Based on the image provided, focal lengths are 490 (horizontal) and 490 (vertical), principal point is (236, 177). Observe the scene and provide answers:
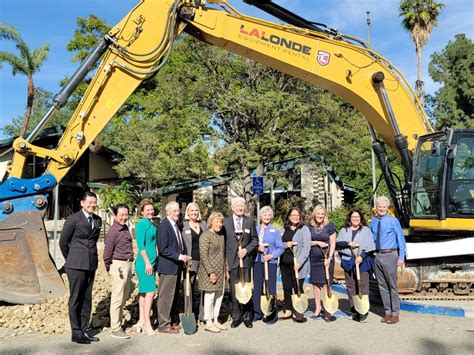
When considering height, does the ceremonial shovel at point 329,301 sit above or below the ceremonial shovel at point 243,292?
below

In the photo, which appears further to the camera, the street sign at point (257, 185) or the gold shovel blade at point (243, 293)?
the street sign at point (257, 185)

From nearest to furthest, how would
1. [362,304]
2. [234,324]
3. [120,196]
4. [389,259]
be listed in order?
[234,324]
[362,304]
[389,259]
[120,196]

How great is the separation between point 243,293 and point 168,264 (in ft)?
3.67

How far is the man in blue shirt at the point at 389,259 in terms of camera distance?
283 inches

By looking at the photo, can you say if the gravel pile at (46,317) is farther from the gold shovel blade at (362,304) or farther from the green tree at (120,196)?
the green tree at (120,196)

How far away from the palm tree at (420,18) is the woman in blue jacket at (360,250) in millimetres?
27920

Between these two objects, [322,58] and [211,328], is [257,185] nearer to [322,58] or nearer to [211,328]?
[322,58]

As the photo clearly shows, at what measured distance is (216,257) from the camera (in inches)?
266

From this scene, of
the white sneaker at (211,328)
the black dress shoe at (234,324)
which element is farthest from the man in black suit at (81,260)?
the black dress shoe at (234,324)

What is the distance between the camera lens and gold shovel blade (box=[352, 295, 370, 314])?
7.13m

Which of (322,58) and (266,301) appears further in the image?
(322,58)

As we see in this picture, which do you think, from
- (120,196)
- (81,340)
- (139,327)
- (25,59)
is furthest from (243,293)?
(25,59)

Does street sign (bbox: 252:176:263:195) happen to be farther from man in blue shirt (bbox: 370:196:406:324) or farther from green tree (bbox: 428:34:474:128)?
green tree (bbox: 428:34:474:128)

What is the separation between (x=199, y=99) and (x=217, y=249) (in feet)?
42.8
